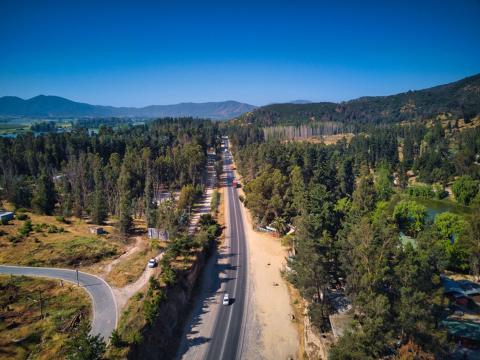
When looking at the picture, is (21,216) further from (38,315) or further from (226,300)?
(226,300)

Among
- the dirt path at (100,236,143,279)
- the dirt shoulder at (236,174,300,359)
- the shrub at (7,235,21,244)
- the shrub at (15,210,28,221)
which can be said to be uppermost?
the shrub at (15,210,28,221)

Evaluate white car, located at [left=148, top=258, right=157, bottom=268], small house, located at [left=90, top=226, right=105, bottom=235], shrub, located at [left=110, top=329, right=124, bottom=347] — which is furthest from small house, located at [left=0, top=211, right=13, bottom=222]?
shrub, located at [left=110, top=329, right=124, bottom=347]

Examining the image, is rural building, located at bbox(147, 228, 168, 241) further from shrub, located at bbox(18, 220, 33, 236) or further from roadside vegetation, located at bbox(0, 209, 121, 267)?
shrub, located at bbox(18, 220, 33, 236)

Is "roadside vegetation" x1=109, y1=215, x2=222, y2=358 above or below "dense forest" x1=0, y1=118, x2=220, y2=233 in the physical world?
below

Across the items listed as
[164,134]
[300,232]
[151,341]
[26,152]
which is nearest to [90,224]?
[151,341]

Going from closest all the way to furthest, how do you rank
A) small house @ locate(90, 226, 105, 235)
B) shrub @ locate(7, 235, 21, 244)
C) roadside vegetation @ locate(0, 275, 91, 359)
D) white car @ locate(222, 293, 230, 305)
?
roadside vegetation @ locate(0, 275, 91, 359), white car @ locate(222, 293, 230, 305), shrub @ locate(7, 235, 21, 244), small house @ locate(90, 226, 105, 235)

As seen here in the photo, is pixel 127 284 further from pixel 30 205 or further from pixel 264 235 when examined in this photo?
pixel 30 205

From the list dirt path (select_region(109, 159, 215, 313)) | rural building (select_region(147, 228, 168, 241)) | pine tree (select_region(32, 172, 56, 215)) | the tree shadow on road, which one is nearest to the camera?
the tree shadow on road
